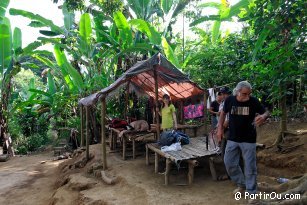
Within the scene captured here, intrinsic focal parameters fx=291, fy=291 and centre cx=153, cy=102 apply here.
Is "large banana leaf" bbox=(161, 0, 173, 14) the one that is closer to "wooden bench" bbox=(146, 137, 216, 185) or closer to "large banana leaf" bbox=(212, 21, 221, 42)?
"large banana leaf" bbox=(212, 21, 221, 42)

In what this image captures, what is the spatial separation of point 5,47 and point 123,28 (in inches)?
173

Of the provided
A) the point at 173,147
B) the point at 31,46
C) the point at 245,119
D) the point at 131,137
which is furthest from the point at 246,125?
the point at 31,46

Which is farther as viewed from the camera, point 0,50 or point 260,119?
point 0,50

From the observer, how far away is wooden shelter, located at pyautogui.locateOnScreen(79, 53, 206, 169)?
6.12m

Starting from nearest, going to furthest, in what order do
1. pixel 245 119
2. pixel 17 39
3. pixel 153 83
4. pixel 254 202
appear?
1. pixel 254 202
2. pixel 245 119
3. pixel 153 83
4. pixel 17 39

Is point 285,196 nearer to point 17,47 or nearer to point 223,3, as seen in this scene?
point 223,3

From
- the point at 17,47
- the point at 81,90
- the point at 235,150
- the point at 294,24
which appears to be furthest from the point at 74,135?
the point at 294,24

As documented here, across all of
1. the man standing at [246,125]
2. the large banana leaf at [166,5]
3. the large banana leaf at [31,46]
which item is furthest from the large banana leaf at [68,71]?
the man standing at [246,125]

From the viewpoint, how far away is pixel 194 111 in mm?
7887

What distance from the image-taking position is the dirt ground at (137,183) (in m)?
4.39

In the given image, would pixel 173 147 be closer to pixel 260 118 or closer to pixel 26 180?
pixel 260 118

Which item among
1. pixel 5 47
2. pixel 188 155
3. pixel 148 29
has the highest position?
pixel 148 29

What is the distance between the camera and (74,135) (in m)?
11.8

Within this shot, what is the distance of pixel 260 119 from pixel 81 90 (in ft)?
26.4
